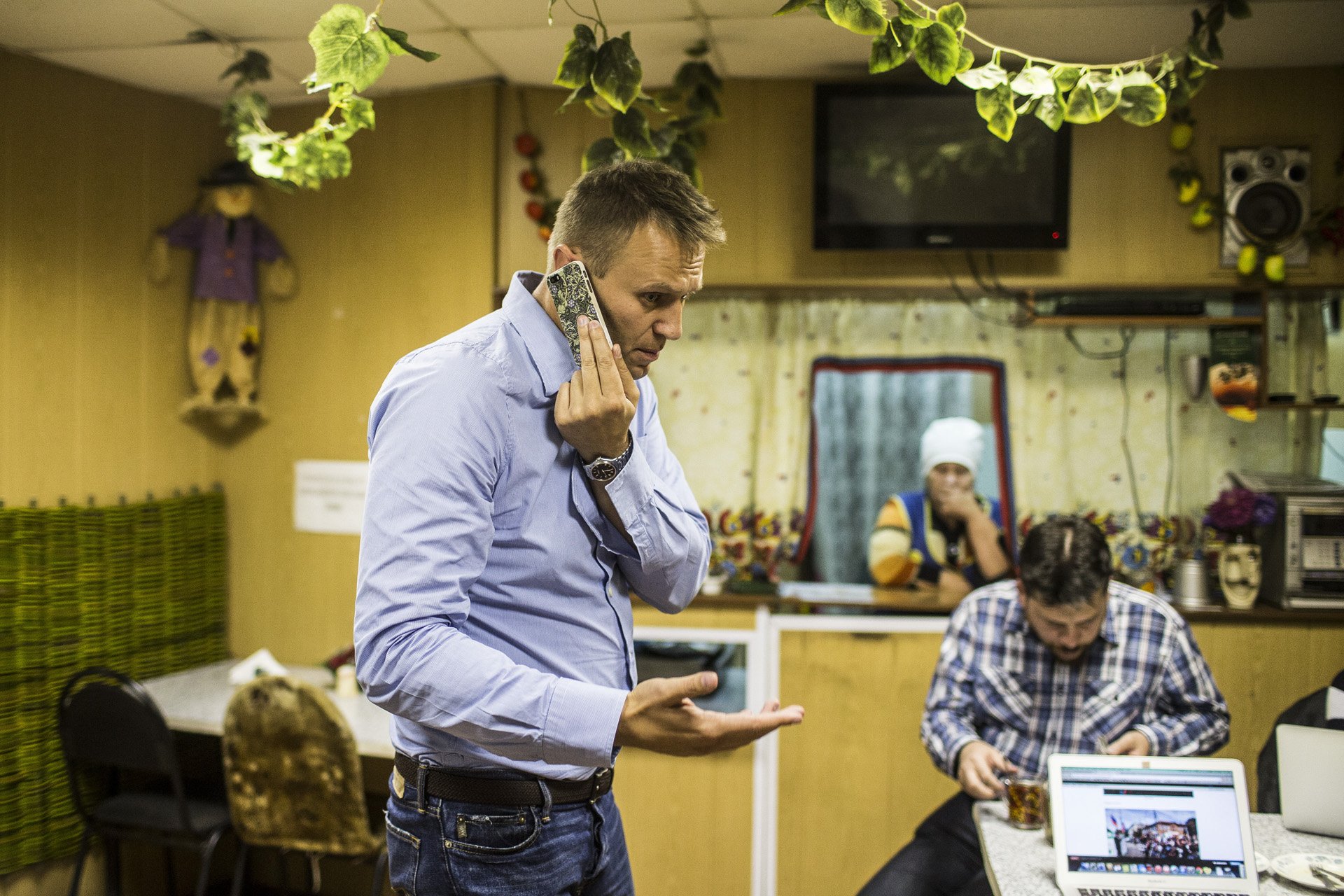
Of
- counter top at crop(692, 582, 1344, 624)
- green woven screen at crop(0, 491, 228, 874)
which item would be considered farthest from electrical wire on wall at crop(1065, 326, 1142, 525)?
green woven screen at crop(0, 491, 228, 874)

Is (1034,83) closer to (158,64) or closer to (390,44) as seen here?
(390,44)

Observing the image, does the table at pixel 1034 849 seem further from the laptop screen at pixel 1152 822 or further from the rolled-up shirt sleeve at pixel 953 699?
the rolled-up shirt sleeve at pixel 953 699

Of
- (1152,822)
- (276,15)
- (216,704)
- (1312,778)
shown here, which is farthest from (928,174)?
(216,704)

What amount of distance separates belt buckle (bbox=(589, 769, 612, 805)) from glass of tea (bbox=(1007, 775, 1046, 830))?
901mm

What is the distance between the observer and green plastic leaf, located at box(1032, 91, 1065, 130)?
6.06 ft

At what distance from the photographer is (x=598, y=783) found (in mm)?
1407

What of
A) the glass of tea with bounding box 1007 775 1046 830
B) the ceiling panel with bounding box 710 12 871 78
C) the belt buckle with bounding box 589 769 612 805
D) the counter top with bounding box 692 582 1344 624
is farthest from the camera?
the counter top with bounding box 692 582 1344 624

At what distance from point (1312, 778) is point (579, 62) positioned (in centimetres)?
190

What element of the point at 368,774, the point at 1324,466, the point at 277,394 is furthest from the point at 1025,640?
the point at 277,394

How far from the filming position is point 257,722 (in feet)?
9.19

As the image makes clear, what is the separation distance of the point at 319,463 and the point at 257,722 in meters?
1.20

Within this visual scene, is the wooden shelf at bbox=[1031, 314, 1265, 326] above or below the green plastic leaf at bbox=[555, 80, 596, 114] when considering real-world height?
below

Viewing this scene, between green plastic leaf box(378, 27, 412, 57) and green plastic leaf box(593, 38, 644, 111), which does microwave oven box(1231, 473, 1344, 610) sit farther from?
green plastic leaf box(378, 27, 412, 57)

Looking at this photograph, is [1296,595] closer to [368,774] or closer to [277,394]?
[368,774]
